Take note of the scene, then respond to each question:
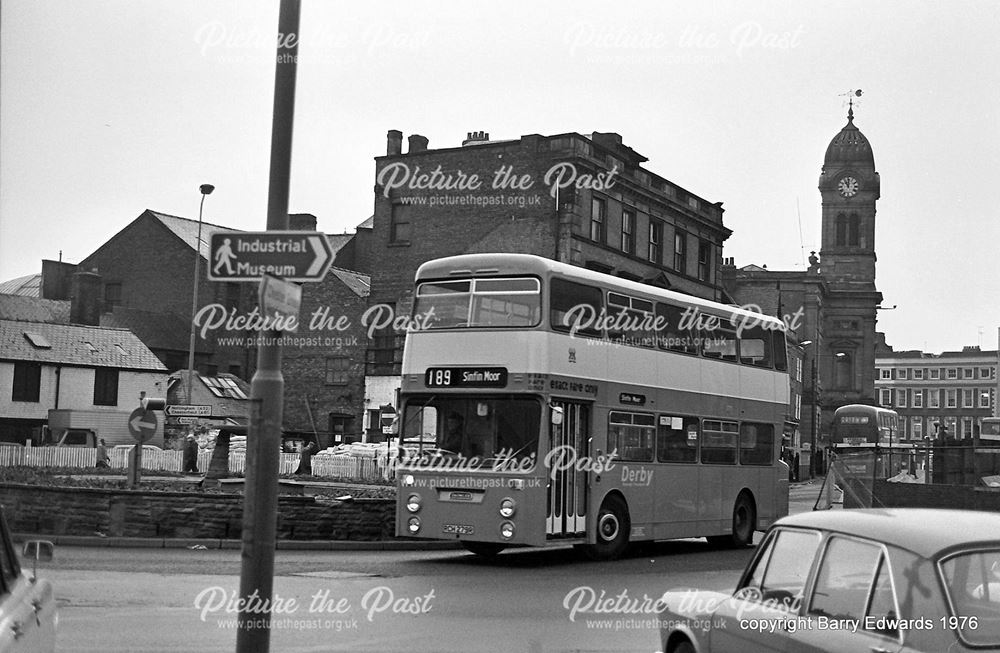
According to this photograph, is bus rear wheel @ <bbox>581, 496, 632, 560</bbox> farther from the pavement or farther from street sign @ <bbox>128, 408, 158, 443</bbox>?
street sign @ <bbox>128, 408, 158, 443</bbox>

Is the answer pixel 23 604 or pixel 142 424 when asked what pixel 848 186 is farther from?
pixel 23 604

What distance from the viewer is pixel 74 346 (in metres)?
57.6

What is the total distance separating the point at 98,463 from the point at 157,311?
118 ft

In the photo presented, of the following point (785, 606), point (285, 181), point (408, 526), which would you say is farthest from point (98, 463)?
point (785, 606)

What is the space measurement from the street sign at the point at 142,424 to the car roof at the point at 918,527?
52.8ft

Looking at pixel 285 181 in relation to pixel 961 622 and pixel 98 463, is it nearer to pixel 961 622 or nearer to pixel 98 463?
pixel 961 622

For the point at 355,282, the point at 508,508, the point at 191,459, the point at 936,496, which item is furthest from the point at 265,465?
the point at 355,282

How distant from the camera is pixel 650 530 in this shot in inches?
760

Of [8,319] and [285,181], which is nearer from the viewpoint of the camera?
[285,181]

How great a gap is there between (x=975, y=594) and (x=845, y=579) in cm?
67

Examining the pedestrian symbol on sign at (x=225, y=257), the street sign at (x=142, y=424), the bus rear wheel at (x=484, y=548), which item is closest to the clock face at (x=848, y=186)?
the bus rear wheel at (x=484, y=548)

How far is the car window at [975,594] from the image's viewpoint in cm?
507

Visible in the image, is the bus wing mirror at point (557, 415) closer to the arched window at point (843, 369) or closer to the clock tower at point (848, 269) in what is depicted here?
the clock tower at point (848, 269)

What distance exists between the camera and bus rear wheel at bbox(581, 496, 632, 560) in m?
18.2
